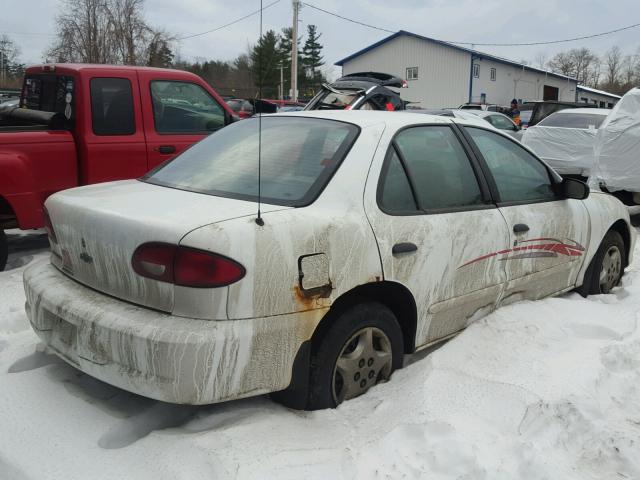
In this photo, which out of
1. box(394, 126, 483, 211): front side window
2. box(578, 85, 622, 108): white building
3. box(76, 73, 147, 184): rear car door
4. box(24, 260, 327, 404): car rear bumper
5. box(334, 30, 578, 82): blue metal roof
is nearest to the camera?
box(24, 260, 327, 404): car rear bumper

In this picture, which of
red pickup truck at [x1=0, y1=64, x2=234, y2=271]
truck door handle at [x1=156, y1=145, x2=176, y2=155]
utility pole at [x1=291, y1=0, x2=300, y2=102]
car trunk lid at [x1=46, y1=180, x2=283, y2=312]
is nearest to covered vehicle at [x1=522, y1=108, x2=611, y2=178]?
red pickup truck at [x1=0, y1=64, x2=234, y2=271]

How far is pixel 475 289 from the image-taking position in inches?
137

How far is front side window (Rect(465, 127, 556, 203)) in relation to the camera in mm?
3801

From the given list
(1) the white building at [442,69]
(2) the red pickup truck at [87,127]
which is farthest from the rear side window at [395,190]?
(1) the white building at [442,69]

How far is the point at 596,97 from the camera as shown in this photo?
6241cm

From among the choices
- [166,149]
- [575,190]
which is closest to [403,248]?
[575,190]

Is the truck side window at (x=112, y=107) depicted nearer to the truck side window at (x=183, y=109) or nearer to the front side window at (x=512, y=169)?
the truck side window at (x=183, y=109)

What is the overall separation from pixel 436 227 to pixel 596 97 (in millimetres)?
67225

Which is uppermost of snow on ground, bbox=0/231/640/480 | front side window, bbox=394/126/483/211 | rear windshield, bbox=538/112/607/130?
rear windshield, bbox=538/112/607/130

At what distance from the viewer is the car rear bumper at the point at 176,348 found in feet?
7.79

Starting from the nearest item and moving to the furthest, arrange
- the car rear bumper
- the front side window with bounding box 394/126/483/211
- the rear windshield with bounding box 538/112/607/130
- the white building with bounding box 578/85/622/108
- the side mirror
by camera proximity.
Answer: the car rear bumper
the front side window with bounding box 394/126/483/211
the side mirror
the rear windshield with bounding box 538/112/607/130
the white building with bounding box 578/85/622/108

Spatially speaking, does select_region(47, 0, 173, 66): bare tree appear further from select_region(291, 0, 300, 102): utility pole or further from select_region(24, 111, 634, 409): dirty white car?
select_region(24, 111, 634, 409): dirty white car

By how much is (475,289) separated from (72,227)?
2201mm

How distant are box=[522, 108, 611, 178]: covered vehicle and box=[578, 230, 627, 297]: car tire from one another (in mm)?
5116
